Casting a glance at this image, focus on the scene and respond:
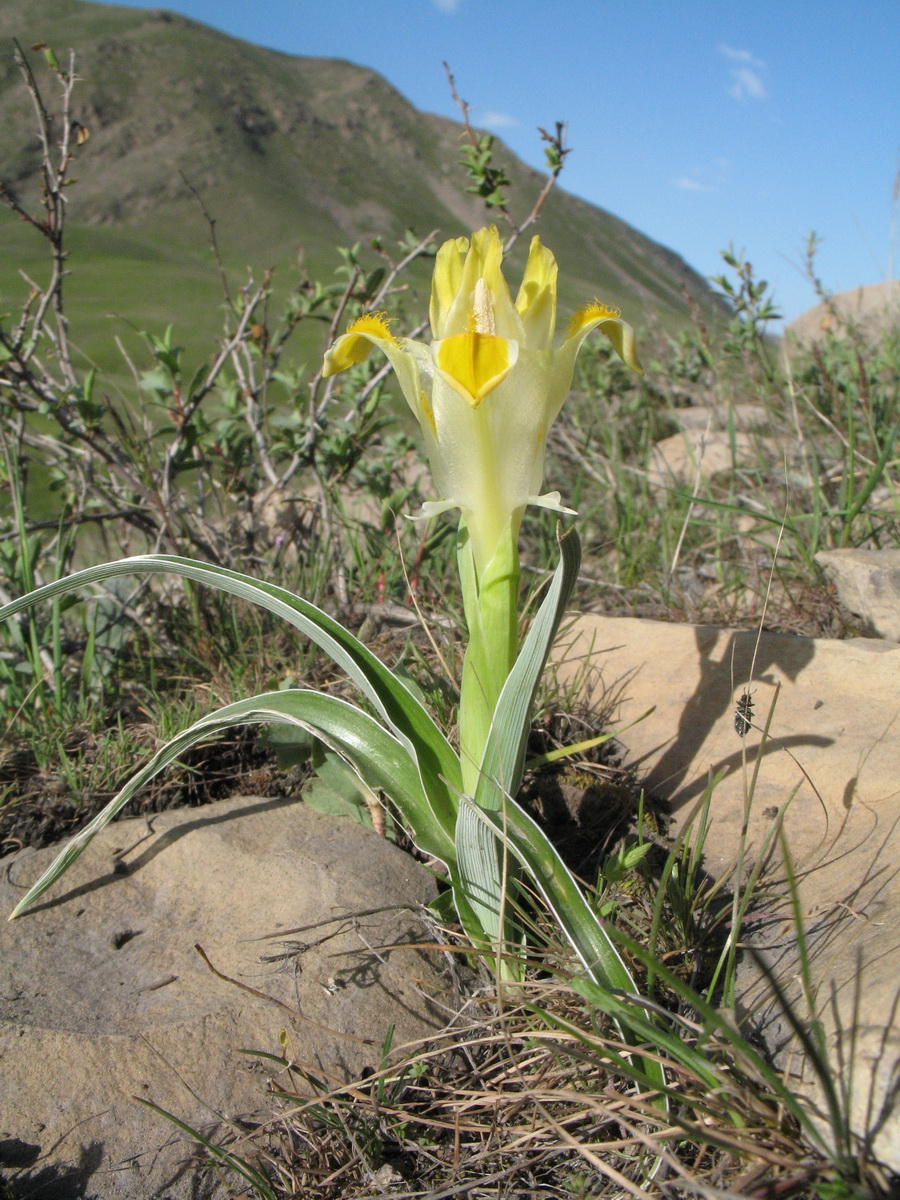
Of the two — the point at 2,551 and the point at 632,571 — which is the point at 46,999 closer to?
the point at 2,551

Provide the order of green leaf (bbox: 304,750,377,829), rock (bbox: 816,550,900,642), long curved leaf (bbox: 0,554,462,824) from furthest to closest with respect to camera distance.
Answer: rock (bbox: 816,550,900,642)
green leaf (bbox: 304,750,377,829)
long curved leaf (bbox: 0,554,462,824)

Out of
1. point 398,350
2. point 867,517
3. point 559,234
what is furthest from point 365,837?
point 559,234

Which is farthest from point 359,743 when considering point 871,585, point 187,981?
point 871,585

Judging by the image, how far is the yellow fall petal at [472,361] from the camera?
108 cm

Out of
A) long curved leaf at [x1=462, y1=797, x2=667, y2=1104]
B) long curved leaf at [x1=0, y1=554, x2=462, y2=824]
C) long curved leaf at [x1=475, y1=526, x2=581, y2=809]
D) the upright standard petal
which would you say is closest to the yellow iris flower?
the upright standard petal

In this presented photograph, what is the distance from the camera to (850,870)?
4.25 feet

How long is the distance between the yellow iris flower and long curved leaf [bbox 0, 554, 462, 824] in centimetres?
28

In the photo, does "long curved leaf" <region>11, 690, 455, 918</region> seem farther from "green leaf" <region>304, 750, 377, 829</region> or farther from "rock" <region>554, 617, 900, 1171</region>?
"rock" <region>554, 617, 900, 1171</region>

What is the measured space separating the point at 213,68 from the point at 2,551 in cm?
7284

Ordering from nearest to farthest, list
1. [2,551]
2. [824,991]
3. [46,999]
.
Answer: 1. [824,991]
2. [46,999]
3. [2,551]

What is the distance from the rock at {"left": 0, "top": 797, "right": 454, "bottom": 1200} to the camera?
116 cm

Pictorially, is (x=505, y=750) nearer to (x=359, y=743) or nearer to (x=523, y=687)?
(x=523, y=687)

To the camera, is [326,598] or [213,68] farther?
[213,68]

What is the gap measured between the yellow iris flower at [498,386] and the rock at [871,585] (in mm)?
1233
